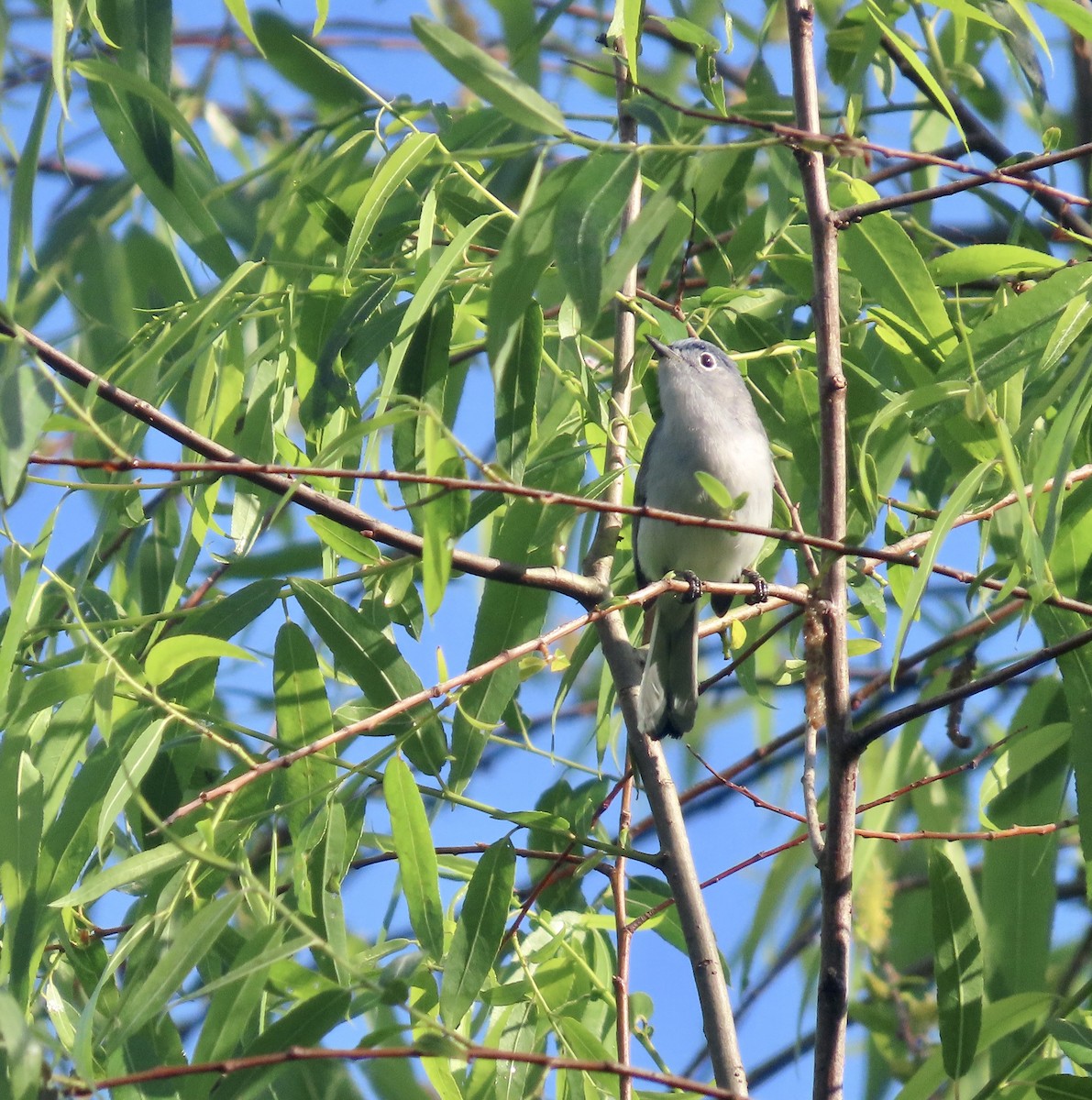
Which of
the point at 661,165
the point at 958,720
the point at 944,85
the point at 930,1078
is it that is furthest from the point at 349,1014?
the point at 944,85

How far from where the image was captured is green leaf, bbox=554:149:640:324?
Answer: 5.56 feet

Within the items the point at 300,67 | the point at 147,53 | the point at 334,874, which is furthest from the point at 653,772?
the point at 300,67

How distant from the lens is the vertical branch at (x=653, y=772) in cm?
197

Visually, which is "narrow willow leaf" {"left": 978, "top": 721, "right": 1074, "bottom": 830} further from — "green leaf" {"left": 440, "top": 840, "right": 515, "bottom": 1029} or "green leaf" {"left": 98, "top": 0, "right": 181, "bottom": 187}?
"green leaf" {"left": 98, "top": 0, "right": 181, "bottom": 187}

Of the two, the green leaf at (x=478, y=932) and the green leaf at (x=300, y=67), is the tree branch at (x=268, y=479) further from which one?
the green leaf at (x=300, y=67)

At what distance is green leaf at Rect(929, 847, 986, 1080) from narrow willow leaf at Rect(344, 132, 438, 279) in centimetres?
124

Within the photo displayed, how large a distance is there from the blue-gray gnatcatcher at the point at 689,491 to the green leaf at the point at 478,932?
99 cm

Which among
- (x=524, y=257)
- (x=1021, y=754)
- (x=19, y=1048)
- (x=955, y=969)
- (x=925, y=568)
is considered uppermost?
(x=524, y=257)

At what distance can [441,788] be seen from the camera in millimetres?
2059

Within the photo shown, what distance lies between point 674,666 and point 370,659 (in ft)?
4.08

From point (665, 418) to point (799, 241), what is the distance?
0.92m

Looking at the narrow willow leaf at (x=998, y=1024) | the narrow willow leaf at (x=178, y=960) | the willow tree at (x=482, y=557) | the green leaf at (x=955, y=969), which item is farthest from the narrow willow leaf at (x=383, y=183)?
the narrow willow leaf at (x=998, y=1024)

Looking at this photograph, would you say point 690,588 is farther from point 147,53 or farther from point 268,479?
point 147,53

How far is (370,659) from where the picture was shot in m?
2.15
